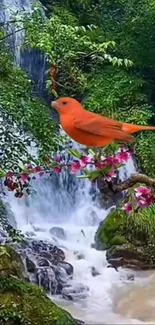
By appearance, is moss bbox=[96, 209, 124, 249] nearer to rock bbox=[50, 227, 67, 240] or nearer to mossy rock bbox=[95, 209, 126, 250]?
mossy rock bbox=[95, 209, 126, 250]

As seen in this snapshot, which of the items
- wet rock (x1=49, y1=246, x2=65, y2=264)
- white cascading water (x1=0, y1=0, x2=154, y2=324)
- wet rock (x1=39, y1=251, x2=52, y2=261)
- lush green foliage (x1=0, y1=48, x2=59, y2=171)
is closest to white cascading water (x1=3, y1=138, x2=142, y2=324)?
white cascading water (x1=0, y1=0, x2=154, y2=324)

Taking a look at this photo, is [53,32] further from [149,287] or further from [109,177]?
[149,287]

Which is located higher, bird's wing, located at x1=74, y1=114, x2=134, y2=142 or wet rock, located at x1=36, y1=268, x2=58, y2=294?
bird's wing, located at x1=74, y1=114, x2=134, y2=142

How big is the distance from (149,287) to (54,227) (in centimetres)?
130

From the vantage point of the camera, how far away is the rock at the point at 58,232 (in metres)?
4.93

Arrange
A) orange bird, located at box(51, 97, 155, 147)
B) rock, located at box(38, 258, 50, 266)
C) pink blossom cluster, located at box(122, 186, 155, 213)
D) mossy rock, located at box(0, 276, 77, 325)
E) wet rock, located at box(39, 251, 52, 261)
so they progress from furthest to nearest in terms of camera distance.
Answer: wet rock, located at box(39, 251, 52, 261) < rock, located at box(38, 258, 50, 266) < mossy rock, located at box(0, 276, 77, 325) < pink blossom cluster, located at box(122, 186, 155, 213) < orange bird, located at box(51, 97, 155, 147)

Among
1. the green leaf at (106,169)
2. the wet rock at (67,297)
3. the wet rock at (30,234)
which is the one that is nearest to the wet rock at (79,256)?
the wet rock at (30,234)

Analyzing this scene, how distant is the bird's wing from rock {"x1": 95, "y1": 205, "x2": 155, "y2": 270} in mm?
3571

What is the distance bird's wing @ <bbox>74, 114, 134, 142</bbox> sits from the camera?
948 mm

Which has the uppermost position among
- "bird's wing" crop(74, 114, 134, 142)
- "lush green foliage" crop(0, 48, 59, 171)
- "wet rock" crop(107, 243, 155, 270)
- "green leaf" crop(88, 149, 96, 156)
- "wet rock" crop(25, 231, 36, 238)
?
"bird's wing" crop(74, 114, 134, 142)

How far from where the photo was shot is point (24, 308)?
8.57 ft

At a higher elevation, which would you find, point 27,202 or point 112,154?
point 112,154

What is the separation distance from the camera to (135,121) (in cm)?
591

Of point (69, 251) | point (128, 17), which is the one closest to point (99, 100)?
point (128, 17)
